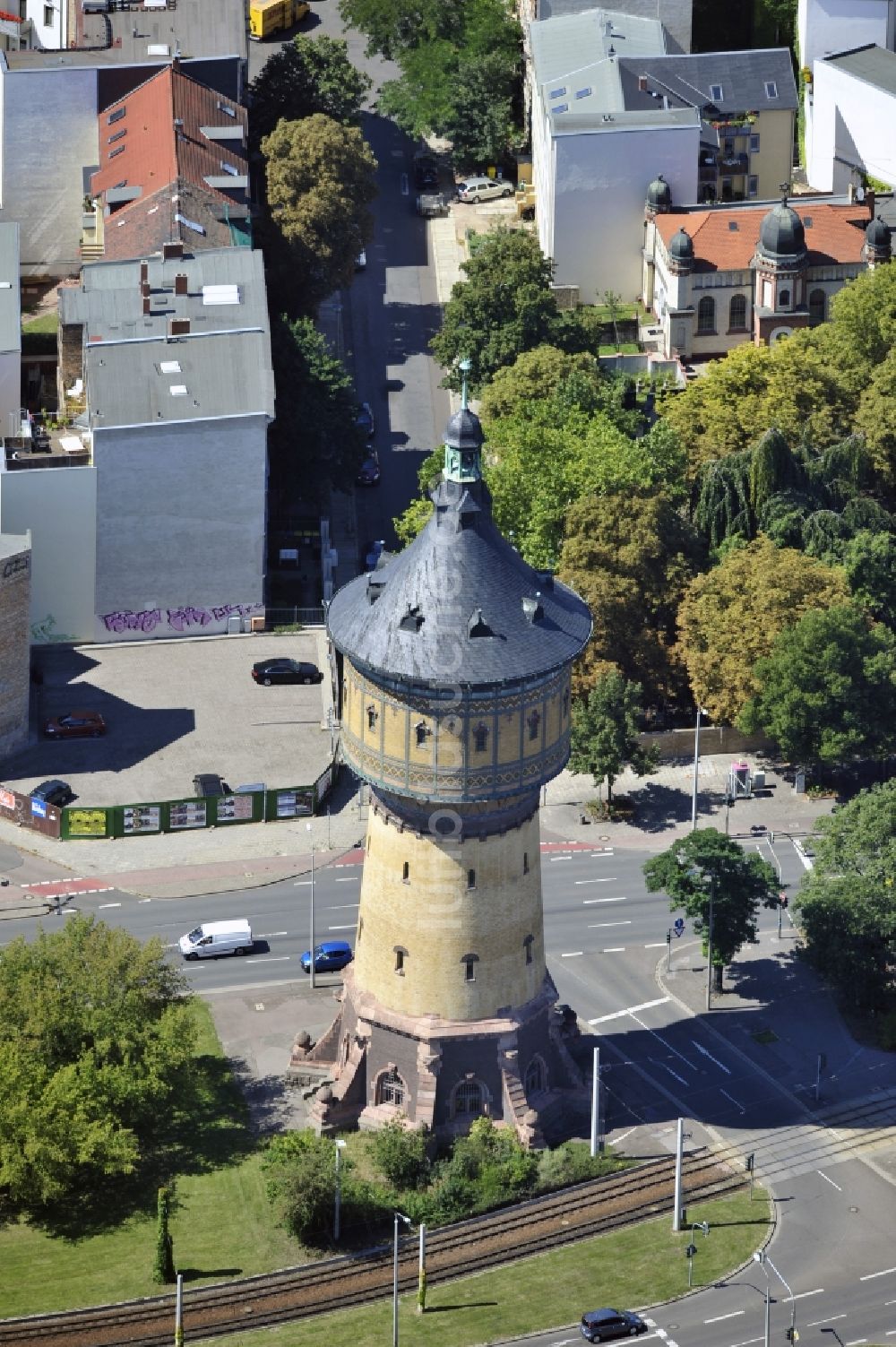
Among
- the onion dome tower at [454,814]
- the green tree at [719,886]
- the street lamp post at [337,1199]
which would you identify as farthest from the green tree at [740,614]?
the street lamp post at [337,1199]

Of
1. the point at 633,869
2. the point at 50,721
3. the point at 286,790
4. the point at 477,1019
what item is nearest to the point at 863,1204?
the point at 477,1019

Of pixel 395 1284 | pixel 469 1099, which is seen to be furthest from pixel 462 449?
pixel 395 1284

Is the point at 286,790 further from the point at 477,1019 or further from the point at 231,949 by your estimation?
the point at 477,1019

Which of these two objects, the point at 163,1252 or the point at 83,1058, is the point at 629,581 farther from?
the point at 163,1252

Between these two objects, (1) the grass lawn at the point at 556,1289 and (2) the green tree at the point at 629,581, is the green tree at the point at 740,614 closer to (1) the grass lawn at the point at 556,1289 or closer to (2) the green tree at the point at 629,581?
(2) the green tree at the point at 629,581

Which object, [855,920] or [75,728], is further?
[75,728]

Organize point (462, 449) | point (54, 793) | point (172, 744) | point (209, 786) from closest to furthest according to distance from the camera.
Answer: point (462, 449), point (54, 793), point (209, 786), point (172, 744)

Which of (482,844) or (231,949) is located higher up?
(482,844)

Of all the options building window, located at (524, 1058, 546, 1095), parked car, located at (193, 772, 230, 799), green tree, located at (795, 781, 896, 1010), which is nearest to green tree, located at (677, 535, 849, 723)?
green tree, located at (795, 781, 896, 1010)
